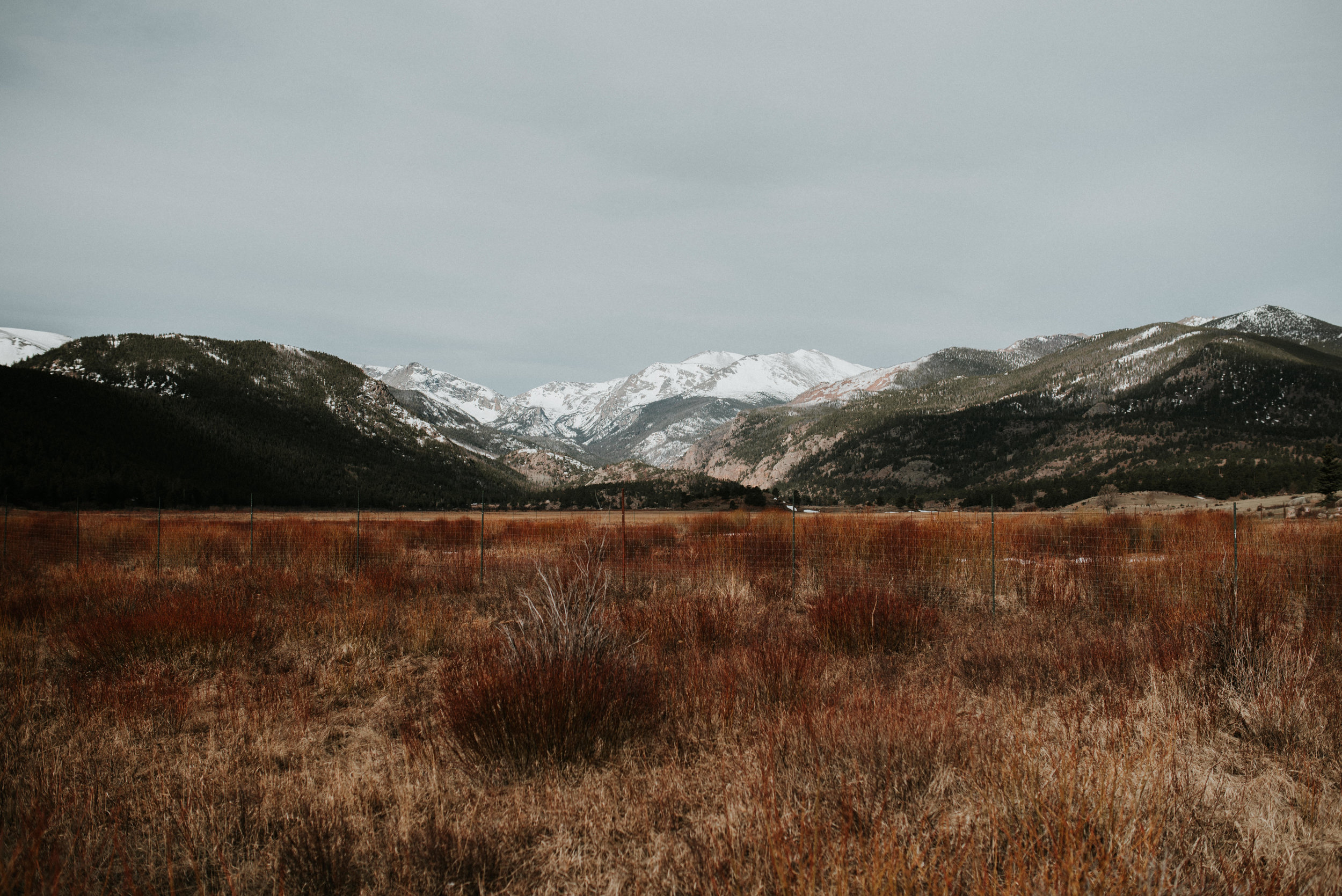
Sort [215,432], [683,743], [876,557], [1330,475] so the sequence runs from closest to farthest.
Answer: [683,743]
[876,557]
[1330,475]
[215,432]

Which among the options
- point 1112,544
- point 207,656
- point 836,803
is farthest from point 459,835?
point 1112,544

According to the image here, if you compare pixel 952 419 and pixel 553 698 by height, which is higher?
pixel 952 419

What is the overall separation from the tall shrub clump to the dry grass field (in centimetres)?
2

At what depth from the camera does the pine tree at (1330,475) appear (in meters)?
28.5

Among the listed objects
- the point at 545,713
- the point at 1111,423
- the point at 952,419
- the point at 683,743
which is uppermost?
the point at 952,419

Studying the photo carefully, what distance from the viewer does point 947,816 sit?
10.6 ft

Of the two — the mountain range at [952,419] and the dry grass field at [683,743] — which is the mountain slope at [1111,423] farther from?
the dry grass field at [683,743]

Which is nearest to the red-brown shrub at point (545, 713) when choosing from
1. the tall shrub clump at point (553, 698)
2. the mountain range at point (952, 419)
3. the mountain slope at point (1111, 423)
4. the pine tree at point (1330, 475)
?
the tall shrub clump at point (553, 698)

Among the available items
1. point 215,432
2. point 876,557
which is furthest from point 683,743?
point 215,432

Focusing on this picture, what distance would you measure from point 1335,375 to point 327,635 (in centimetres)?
20004

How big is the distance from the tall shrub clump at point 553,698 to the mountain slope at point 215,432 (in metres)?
62.9

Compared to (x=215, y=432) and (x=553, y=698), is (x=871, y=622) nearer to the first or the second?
(x=553, y=698)

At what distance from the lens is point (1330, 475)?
3005 centimetres

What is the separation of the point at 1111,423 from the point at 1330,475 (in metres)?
134
